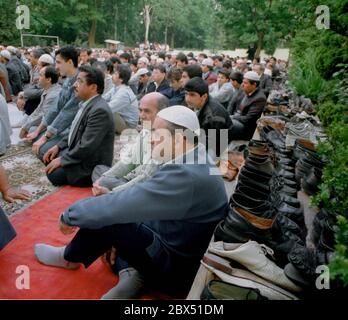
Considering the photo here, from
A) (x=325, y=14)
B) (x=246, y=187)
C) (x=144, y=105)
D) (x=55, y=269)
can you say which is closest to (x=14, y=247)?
(x=55, y=269)

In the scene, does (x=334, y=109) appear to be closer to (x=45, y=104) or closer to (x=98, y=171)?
(x=98, y=171)

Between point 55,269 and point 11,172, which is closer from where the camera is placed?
point 55,269

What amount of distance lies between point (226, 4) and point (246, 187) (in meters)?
20.2

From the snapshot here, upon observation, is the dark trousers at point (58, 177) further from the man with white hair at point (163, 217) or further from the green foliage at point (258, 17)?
the green foliage at point (258, 17)

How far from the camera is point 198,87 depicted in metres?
4.68

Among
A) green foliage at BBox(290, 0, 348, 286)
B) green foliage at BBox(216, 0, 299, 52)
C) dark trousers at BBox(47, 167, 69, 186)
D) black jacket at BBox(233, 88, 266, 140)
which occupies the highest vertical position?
green foliage at BBox(216, 0, 299, 52)

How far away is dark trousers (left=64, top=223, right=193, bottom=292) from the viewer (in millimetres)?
2352

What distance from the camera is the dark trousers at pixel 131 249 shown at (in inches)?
92.6

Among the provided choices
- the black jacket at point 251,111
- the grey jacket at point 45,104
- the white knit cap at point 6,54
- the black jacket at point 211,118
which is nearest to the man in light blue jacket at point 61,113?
the grey jacket at point 45,104

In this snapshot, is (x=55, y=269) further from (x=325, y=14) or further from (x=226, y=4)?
(x=226, y=4)

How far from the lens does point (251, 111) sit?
623 centimetres

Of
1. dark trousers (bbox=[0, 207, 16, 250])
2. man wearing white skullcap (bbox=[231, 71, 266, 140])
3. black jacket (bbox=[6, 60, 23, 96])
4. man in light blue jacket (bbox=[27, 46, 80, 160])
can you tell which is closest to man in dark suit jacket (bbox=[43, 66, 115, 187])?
man in light blue jacket (bbox=[27, 46, 80, 160])

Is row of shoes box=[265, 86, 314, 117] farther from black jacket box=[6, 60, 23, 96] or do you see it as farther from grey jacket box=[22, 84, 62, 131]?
black jacket box=[6, 60, 23, 96]
